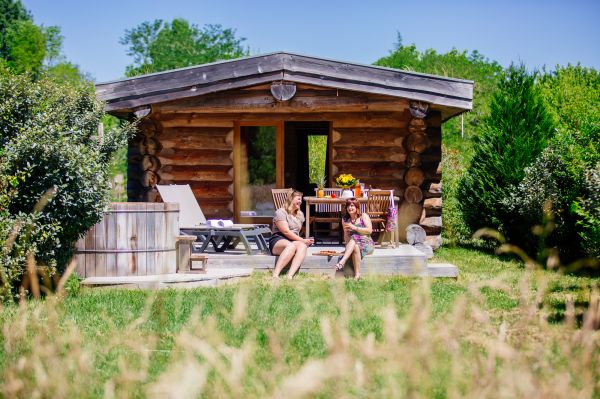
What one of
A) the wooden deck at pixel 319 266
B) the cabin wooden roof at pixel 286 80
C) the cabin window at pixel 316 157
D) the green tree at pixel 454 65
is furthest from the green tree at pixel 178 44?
the wooden deck at pixel 319 266

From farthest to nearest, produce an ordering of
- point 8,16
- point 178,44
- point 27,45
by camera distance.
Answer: point 178,44, point 8,16, point 27,45

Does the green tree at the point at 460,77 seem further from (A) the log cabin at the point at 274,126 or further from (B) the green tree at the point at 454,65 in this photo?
(A) the log cabin at the point at 274,126

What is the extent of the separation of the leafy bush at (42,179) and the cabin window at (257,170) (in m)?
5.01

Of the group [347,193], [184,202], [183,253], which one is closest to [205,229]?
[184,202]

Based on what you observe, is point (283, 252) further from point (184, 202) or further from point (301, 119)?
point (301, 119)

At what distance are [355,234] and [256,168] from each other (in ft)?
13.7

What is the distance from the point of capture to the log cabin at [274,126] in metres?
11.7

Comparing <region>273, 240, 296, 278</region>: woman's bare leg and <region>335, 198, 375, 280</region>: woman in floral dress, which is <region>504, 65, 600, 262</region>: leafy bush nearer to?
<region>335, 198, 375, 280</region>: woman in floral dress

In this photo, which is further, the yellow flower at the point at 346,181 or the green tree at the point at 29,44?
the green tree at the point at 29,44

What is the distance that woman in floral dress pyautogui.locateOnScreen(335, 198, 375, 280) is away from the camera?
930cm

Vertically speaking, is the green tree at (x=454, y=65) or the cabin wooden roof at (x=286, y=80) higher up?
the green tree at (x=454, y=65)

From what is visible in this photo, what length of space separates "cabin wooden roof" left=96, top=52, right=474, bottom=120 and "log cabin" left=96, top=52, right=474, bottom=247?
2 cm

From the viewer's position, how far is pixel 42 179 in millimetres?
7543

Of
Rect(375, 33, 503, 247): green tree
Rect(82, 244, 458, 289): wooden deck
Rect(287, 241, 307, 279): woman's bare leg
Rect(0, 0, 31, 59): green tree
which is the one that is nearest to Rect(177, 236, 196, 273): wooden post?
Rect(82, 244, 458, 289): wooden deck
